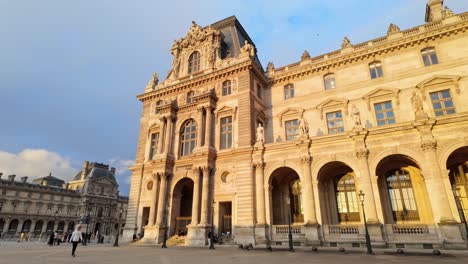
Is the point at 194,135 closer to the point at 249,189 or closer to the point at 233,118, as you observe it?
the point at 233,118

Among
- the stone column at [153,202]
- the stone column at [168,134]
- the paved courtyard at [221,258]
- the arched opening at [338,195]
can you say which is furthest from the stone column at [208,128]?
the paved courtyard at [221,258]

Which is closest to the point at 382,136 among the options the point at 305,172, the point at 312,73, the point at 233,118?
the point at 305,172

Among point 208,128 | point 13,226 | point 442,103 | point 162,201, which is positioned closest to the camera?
point 442,103

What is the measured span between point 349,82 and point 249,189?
15238 millimetres

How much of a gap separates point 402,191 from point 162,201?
22.7 m

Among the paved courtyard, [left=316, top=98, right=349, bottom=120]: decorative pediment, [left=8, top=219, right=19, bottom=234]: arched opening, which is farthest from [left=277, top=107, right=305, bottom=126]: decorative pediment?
[left=8, top=219, right=19, bottom=234]: arched opening

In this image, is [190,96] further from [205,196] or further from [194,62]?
[205,196]

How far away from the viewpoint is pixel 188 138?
3139 cm

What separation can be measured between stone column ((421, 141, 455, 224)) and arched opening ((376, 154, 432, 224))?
2.40 m

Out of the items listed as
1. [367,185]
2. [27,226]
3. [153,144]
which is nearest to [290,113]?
[367,185]

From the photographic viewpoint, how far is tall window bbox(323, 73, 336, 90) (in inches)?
1130

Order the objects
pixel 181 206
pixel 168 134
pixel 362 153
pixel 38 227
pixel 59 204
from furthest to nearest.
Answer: pixel 59 204 < pixel 38 227 < pixel 168 134 < pixel 181 206 < pixel 362 153

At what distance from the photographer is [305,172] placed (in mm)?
22781

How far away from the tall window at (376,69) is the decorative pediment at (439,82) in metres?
3.67
